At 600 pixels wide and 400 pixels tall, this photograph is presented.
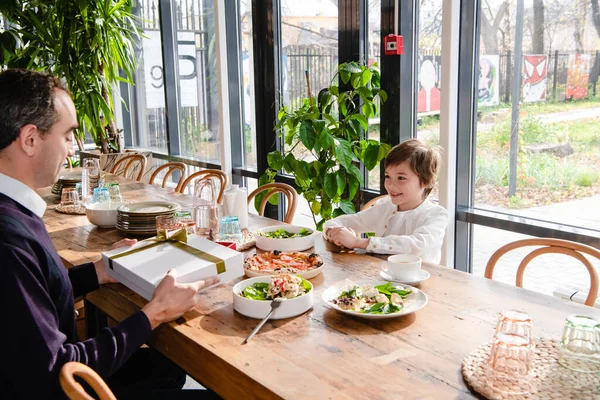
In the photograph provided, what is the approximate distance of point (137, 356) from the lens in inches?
76.2

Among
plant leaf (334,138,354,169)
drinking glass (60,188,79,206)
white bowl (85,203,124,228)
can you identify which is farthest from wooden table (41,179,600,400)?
plant leaf (334,138,354,169)

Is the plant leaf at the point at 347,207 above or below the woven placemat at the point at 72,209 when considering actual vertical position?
below

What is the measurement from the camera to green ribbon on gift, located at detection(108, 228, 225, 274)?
1685 millimetres

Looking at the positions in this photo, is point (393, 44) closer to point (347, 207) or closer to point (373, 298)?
point (347, 207)

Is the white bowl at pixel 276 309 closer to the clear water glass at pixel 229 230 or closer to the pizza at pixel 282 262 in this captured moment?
the pizza at pixel 282 262

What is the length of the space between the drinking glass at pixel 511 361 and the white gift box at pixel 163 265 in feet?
2.61

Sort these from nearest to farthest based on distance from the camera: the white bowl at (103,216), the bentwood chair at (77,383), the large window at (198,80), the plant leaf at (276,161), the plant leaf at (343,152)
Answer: the bentwood chair at (77,383) → the white bowl at (103,216) → the plant leaf at (343,152) → the plant leaf at (276,161) → the large window at (198,80)

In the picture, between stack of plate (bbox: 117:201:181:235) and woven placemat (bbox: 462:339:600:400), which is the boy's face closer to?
stack of plate (bbox: 117:201:181:235)

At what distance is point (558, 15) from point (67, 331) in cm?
250

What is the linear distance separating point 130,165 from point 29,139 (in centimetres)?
359

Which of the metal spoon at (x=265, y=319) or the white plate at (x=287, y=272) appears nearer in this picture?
the metal spoon at (x=265, y=319)

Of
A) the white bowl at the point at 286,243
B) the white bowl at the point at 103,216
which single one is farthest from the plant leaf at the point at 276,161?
the white bowl at the point at 286,243

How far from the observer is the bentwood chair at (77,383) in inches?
40.6

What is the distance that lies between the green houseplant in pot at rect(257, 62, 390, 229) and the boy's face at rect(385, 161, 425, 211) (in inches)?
34.7
